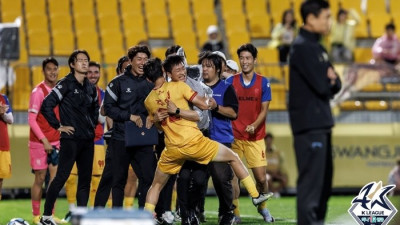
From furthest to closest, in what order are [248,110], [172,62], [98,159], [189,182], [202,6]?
1. [202,6]
2. [98,159]
3. [248,110]
4. [189,182]
5. [172,62]

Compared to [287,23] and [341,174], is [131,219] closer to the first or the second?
[341,174]

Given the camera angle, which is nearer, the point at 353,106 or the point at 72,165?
the point at 72,165

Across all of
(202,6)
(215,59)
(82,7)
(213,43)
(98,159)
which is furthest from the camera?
(202,6)

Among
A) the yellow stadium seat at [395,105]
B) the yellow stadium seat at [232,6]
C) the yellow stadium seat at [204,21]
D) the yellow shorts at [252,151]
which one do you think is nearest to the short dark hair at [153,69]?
the yellow shorts at [252,151]

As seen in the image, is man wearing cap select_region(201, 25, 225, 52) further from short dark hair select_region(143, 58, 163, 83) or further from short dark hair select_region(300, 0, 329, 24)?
short dark hair select_region(300, 0, 329, 24)

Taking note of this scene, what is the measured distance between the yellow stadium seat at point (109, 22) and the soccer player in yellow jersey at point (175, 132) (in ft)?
36.8

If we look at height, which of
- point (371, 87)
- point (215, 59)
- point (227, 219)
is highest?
point (215, 59)

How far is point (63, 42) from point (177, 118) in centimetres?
1086

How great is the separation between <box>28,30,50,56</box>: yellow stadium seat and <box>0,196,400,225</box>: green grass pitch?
4.00m

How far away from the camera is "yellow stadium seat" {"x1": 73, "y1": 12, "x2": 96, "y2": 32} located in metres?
23.0

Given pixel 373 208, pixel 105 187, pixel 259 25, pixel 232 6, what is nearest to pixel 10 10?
pixel 232 6

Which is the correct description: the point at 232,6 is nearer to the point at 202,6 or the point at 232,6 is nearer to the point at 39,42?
the point at 202,6

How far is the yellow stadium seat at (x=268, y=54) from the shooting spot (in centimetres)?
2220

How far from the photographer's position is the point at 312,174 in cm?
921
